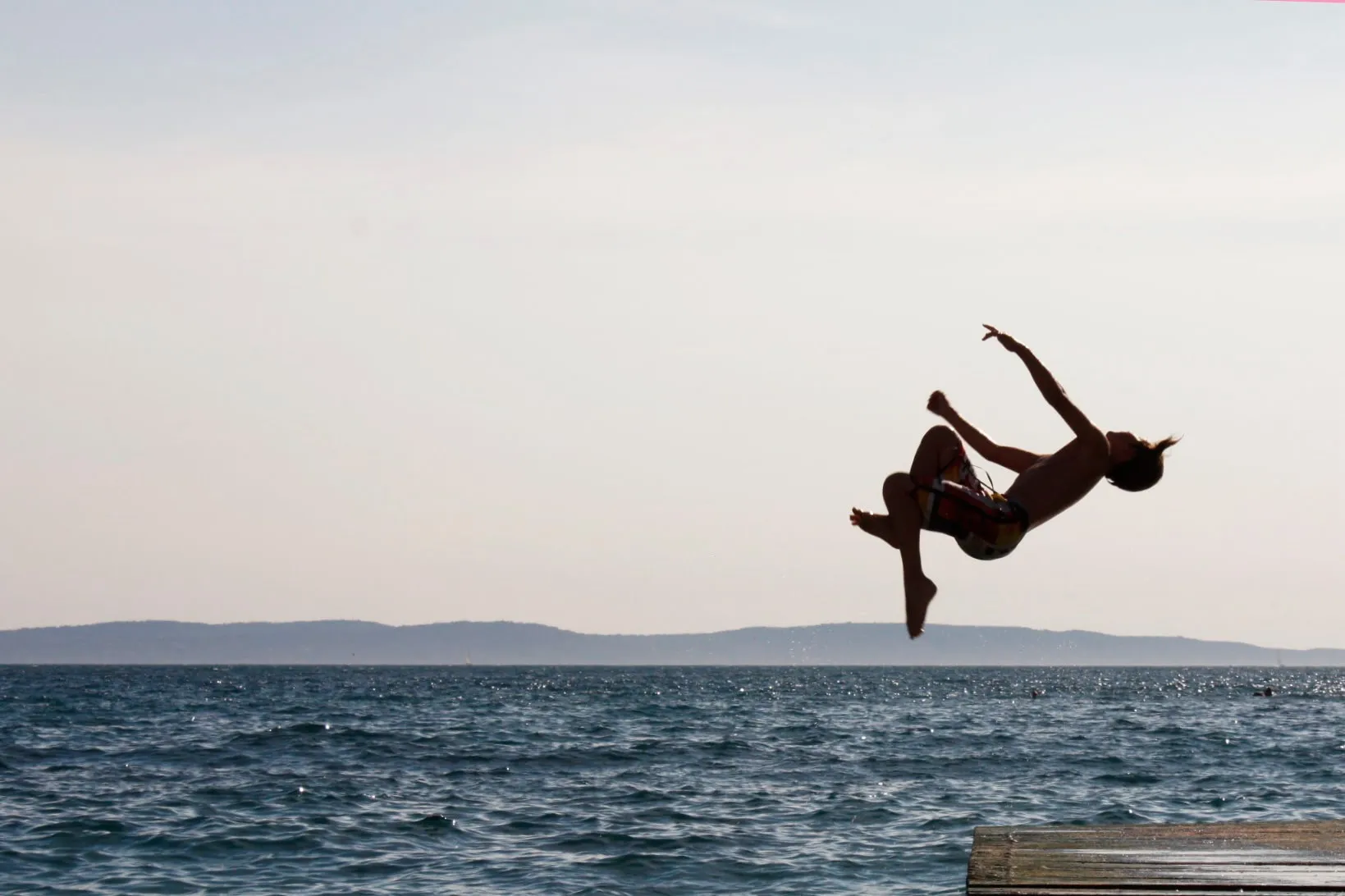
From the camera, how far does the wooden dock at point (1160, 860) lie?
31.8ft

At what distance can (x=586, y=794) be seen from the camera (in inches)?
1501

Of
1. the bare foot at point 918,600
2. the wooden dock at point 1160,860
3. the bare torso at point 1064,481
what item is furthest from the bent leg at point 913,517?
the wooden dock at point 1160,860

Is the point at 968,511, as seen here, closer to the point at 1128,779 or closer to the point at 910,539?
the point at 910,539

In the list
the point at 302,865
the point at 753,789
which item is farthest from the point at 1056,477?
the point at 753,789

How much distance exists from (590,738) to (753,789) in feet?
62.6

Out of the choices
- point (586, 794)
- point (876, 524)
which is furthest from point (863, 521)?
point (586, 794)

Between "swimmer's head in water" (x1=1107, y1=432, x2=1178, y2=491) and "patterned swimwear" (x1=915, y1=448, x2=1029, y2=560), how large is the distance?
63cm

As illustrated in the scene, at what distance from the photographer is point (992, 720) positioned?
75.8m

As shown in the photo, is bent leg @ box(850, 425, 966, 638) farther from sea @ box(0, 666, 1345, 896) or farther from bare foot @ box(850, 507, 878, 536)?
sea @ box(0, 666, 1345, 896)

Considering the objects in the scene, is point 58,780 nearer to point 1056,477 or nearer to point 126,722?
point 126,722

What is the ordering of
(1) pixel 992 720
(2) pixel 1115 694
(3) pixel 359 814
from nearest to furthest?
(3) pixel 359 814 < (1) pixel 992 720 < (2) pixel 1115 694

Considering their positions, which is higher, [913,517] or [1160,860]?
[913,517]

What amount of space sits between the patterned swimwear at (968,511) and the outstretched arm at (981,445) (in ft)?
2.28

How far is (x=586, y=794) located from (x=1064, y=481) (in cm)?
2948
